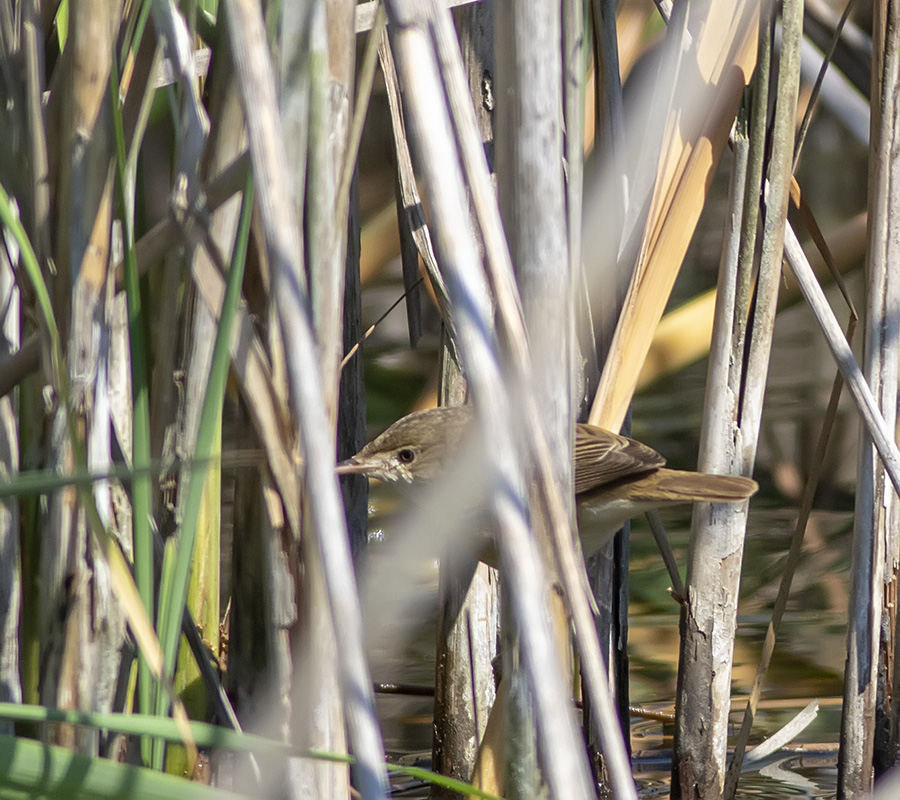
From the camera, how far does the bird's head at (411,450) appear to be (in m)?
1.87

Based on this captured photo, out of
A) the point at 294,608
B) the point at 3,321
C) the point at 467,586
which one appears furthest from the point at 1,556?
the point at 467,586

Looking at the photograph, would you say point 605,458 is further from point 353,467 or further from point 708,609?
point 353,467

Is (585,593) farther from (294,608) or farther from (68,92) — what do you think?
(68,92)

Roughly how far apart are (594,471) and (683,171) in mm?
514

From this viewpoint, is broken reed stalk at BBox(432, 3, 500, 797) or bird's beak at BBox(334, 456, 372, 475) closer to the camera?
bird's beak at BBox(334, 456, 372, 475)

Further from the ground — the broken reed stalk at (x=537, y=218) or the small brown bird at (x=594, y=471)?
the broken reed stalk at (x=537, y=218)

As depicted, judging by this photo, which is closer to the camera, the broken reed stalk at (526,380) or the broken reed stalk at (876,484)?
the broken reed stalk at (526,380)

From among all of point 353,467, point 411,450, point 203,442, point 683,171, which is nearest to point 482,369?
point 203,442

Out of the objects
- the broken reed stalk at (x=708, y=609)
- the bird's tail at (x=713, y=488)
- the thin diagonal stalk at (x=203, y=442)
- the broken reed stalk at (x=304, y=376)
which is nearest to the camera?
the broken reed stalk at (x=304, y=376)

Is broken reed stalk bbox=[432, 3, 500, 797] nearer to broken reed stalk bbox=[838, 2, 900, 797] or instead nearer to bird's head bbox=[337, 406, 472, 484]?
bird's head bbox=[337, 406, 472, 484]

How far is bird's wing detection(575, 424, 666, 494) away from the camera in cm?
169

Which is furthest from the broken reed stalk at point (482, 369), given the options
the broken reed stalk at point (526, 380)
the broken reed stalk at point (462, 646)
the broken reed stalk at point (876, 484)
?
the broken reed stalk at point (876, 484)

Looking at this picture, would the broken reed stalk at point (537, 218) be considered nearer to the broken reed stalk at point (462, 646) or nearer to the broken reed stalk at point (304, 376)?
the broken reed stalk at point (304, 376)

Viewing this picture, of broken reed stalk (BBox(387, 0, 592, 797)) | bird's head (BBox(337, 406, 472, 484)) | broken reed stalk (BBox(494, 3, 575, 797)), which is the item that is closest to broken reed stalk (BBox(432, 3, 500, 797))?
bird's head (BBox(337, 406, 472, 484))
